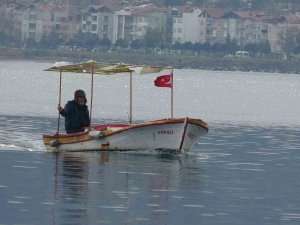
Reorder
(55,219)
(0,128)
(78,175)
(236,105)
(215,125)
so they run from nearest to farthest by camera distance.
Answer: (55,219)
(78,175)
(0,128)
(215,125)
(236,105)

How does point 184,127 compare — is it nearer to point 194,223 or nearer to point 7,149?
point 7,149

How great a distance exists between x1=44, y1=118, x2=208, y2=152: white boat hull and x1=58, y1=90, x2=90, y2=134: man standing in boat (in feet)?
1.49

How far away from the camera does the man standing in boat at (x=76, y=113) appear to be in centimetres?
3941

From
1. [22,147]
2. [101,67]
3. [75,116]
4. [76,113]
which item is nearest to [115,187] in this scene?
[76,113]

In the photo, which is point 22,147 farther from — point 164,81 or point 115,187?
point 115,187

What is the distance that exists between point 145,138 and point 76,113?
5.18 ft

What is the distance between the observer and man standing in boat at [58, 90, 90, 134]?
39.4 metres

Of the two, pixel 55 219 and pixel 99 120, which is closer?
pixel 55 219

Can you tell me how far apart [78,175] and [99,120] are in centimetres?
2445

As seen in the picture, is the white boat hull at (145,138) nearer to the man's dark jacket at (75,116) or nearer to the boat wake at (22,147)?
the man's dark jacket at (75,116)

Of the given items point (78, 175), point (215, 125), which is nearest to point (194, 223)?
point (78, 175)

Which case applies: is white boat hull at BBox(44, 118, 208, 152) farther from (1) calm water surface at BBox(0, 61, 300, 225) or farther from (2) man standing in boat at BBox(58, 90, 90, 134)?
(2) man standing in boat at BBox(58, 90, 90, 134)

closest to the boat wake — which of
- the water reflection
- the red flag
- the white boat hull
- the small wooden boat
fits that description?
the small wooden boat

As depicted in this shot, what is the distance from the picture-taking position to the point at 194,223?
26.9 meters
